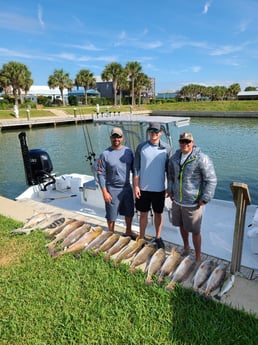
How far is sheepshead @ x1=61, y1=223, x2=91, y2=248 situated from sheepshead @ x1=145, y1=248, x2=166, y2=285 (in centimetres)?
123

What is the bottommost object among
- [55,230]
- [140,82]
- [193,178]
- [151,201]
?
[55,230]

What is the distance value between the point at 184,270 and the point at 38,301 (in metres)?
1.55

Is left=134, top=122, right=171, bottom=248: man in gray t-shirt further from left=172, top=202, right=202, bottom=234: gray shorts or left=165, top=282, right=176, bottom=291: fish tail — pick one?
left=165, top=282, right=176, bottom=291: fish tail

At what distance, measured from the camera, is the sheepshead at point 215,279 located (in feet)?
9.17

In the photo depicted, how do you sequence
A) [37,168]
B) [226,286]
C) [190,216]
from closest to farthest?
1. [226,286]
2. [190,216]
3. [37,168]

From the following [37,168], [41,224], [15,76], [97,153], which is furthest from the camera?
[15,76]

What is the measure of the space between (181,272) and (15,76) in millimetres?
48594

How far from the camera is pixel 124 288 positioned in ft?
9.70

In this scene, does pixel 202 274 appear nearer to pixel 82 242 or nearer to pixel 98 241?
pixel 98 241

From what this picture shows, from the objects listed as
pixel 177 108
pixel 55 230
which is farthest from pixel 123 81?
pixel 55 230

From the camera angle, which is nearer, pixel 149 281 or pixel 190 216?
pixel 149 281

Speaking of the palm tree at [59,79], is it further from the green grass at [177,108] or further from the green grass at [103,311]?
the green grass at [103,311]

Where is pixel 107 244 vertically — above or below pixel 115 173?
below

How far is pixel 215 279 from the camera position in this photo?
2.88 metres
